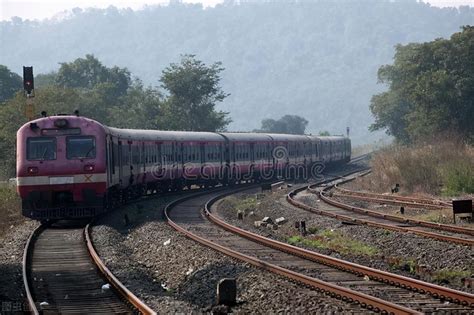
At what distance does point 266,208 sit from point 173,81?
47486 mm

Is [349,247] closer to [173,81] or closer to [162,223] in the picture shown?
[162,223]

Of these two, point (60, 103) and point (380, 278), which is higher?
point (60, 103)

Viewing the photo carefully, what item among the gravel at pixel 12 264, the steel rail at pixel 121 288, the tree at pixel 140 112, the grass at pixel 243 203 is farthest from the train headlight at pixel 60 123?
the tree at pixel 140 112

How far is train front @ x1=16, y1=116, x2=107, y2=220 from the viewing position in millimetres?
20609

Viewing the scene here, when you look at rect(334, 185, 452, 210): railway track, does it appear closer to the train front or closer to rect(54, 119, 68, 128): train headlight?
the train front

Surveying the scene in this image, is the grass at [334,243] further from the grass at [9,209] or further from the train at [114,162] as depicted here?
the grass at [9,209]

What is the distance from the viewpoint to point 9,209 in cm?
2638

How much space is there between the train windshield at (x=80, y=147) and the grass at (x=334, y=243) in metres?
6.28

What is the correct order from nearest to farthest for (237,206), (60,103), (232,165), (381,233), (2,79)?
(381,233) → (237,206) → (232,165) → (60,103) → (2,79)

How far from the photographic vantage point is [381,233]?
16.9 metres

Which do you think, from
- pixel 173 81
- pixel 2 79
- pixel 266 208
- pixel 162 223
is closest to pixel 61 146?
pixel 162 223

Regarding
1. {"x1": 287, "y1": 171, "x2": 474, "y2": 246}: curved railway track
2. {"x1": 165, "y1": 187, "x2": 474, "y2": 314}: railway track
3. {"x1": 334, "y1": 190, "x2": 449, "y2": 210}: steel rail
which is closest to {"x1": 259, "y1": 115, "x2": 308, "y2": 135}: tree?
{"x1": 334, "y1": 190, "x2": 449, "y2": 210}: steel rail

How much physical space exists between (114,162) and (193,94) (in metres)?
49.5

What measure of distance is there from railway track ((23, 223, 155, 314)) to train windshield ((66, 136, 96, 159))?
3.70 meters
